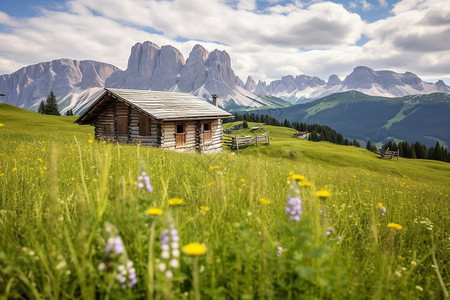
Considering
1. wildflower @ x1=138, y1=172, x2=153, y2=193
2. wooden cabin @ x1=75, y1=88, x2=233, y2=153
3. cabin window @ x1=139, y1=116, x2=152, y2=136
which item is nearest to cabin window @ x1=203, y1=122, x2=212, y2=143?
wooden cabin @ x1=75, y1=88, x2=233, y2=153

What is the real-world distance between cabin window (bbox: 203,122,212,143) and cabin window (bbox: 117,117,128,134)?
704cm

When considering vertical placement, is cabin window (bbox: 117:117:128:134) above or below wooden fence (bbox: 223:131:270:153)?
above

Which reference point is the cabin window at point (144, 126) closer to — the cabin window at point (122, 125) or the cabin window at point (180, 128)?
the cabin window at point (122, 125)

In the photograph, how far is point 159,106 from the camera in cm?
1938

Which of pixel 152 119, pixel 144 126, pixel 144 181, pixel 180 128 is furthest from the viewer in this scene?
pixel 180 128

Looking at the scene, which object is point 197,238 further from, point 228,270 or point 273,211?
point 273,211

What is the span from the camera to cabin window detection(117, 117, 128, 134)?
20547 mm

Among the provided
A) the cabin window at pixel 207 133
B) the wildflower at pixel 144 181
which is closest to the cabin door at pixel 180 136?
the cabin window at pixel 207 133

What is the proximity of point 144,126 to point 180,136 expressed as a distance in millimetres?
3090

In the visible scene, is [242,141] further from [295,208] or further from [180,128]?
[295,208]

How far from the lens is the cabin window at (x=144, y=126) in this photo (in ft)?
64.0

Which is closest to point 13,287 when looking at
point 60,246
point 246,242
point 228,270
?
point 60,246

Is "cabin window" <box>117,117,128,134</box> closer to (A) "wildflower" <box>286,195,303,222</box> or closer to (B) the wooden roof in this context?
(B) the wooden roof

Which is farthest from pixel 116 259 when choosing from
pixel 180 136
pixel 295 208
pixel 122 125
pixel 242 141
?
pixel 242 141
